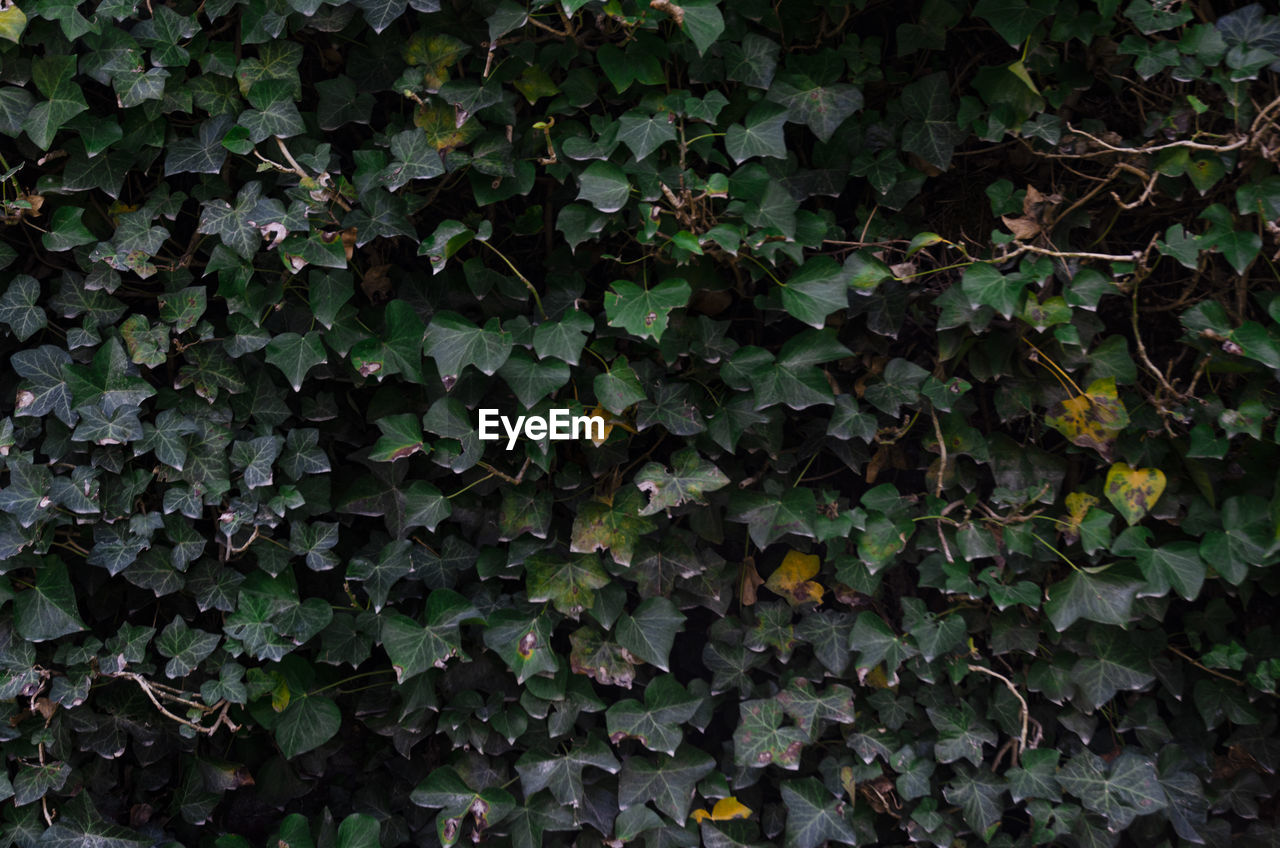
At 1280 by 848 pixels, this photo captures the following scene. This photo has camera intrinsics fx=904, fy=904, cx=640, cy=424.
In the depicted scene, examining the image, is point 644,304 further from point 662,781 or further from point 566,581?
point 662,781

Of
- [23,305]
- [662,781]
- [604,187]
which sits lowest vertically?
[662,781]

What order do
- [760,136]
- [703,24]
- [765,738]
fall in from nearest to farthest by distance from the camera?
[703,24]
[760,136]
[765,738]

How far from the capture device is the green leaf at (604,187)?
1739 millimetres

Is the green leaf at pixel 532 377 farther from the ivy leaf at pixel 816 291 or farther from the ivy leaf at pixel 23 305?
the ivy leaf at pixel 23 305

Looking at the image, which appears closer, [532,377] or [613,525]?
[532,377]

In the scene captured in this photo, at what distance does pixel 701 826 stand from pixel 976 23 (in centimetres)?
186

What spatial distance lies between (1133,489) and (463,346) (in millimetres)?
1424

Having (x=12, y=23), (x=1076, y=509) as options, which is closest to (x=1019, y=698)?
(x=1076, y=509)

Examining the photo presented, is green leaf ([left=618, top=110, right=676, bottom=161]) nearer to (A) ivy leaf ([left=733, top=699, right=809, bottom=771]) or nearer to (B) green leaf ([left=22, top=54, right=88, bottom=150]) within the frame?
(B) green leaf ([left=22, top=54, right=88, bottom=150])

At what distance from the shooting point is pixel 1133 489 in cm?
191

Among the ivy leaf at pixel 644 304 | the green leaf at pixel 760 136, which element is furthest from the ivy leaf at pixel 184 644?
the green leaf at pixel 760 136

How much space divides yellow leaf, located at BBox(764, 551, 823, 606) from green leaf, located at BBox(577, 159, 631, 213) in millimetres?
871

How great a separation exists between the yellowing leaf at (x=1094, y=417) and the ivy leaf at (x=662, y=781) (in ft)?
3.46

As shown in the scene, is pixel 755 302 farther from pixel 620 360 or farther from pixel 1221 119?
pixel 1221 119
